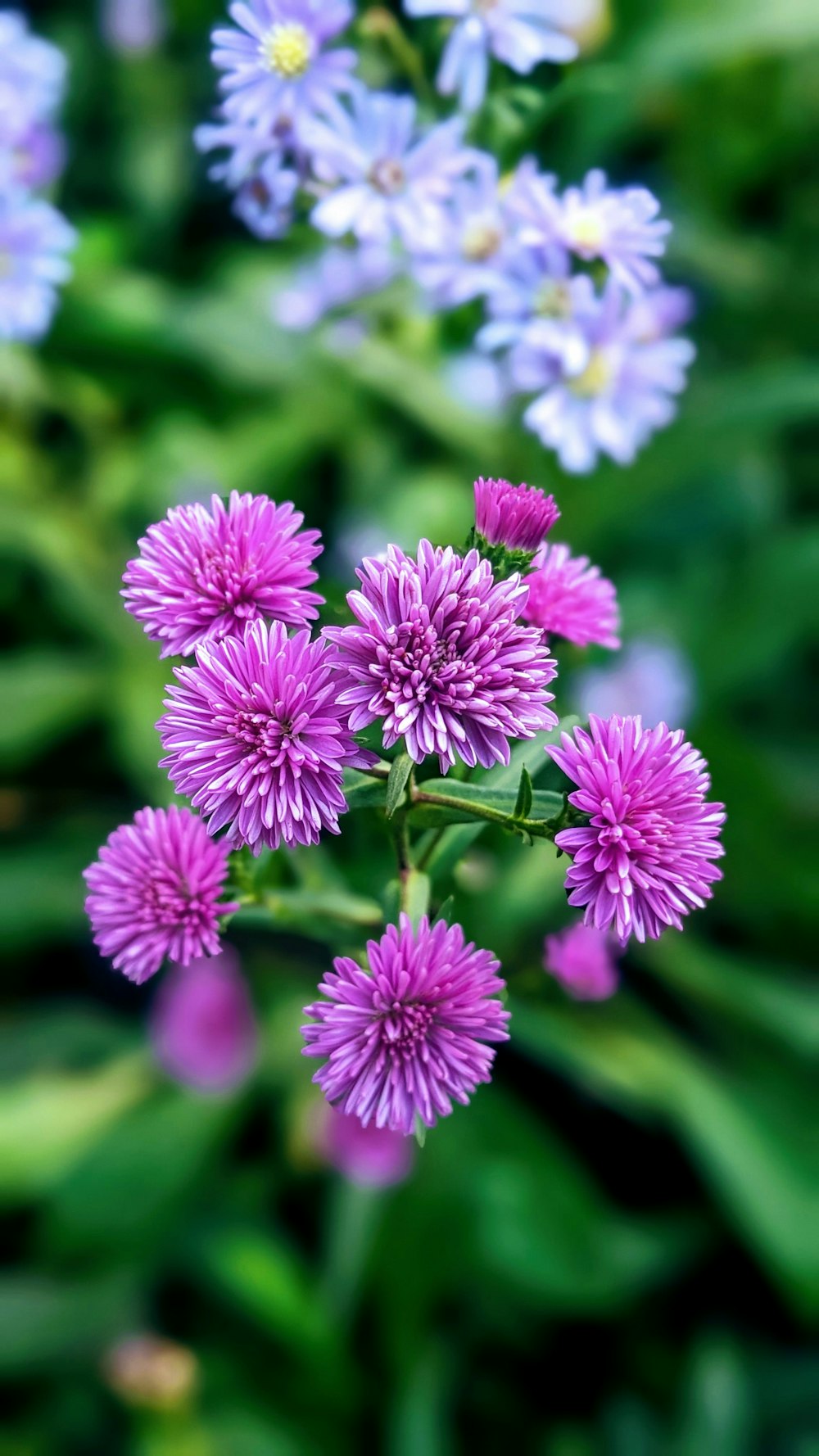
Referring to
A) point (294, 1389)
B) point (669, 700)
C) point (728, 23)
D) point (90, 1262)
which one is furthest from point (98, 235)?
point (294, 1389)

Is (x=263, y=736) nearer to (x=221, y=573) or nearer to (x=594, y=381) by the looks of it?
(x=221, y=573)

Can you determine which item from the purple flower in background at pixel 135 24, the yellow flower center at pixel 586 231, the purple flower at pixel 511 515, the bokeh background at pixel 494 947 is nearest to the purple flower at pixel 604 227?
the yellow flower center at pixel 586 231

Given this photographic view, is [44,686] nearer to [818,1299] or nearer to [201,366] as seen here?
[201,366]

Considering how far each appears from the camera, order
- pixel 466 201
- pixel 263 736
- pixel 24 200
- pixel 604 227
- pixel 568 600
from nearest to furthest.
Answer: pixel 263 736 < pixel 568 600 < pixel 604 227 < pixel 466 201 < pixel 24 200

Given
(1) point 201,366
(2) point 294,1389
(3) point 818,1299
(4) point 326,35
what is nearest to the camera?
(4) point 326,35

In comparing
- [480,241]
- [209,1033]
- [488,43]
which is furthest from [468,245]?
[209,1033]

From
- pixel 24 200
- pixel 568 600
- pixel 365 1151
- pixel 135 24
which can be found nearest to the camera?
pixel 568 600
